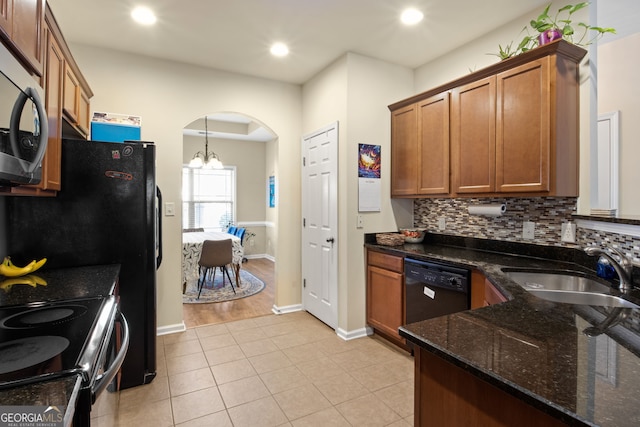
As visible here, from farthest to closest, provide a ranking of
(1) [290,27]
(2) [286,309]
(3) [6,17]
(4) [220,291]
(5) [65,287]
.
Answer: (4) [220,291], (2) [286,309], (1) [290,27], (5) [65,287], (3) [6,17]

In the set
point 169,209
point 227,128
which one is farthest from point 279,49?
point 227,128

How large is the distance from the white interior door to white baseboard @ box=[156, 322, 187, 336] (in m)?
1.37

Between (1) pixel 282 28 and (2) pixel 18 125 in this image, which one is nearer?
(2) pixel 18 125

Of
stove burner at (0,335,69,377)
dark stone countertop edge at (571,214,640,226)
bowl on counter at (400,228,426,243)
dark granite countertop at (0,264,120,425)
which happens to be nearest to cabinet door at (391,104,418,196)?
bowl on counter at (400,228,426,243)

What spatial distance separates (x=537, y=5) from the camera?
2.40 m

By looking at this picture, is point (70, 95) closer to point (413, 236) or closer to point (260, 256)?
point (413, 236)

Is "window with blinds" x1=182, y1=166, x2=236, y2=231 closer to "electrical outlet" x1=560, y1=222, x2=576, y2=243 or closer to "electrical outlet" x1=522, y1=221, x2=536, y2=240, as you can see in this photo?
"electrical outlet" x1=522, y1=221, x2=536, y2=240

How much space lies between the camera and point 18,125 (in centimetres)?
109

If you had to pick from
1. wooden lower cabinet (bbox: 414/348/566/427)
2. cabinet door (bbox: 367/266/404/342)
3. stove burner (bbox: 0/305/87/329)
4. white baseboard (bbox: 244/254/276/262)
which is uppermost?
stove burner (bbox: 0/305/87/329)

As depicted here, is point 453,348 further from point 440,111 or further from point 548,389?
point 440,111

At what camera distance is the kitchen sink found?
62.6 inches

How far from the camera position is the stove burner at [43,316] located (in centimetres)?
120

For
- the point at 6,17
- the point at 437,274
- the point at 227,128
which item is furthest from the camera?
the point at 227,128

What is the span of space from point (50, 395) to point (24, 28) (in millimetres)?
1273
